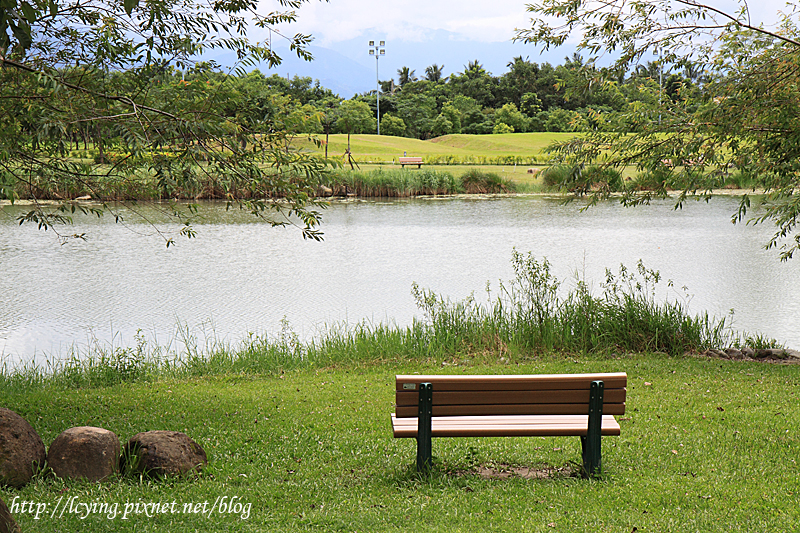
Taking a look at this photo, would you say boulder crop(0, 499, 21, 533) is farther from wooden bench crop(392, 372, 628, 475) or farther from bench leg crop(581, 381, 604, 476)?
bench leg crop(581, 381, 604, 476)

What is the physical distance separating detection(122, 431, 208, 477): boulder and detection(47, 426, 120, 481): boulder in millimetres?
103

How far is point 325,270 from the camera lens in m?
16.9

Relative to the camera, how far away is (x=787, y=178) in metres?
8.38

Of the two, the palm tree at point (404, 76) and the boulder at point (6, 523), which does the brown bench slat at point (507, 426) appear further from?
the palm tree at point (404, 76)

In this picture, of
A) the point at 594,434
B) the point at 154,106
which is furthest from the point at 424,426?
the point at 154,106

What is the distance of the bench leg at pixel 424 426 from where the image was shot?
412 centimetres

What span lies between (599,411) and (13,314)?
1153cm

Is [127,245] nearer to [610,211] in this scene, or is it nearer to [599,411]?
[599,411]

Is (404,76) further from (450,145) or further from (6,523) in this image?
(6,523)

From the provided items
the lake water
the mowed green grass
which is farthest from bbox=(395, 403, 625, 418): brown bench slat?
the mowed green grass

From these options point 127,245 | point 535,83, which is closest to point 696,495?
point 127,245

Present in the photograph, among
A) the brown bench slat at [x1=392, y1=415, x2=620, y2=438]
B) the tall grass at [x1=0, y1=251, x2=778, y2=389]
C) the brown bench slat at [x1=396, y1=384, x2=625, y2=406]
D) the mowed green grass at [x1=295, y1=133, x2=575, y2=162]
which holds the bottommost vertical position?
the tall grass at [x1=0, y1=251, x2=778, y2=389]

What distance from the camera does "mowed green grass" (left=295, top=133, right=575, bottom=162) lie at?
61281 mm

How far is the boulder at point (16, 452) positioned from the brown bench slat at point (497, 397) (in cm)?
225
